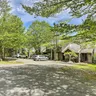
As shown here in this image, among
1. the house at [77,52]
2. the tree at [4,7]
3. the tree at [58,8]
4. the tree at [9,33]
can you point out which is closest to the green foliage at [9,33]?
the tree at [9,33]

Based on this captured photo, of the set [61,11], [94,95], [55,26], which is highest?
[61,11]

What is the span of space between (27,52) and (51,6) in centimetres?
5358

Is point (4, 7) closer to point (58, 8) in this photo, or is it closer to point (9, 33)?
point (9, 33)

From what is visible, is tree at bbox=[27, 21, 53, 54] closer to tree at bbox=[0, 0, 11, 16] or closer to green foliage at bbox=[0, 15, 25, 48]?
tree at bbox=[0, 0, 11, 16]

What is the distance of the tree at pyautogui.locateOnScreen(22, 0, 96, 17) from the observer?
9125 mm

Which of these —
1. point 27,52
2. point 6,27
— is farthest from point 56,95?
point 27,52

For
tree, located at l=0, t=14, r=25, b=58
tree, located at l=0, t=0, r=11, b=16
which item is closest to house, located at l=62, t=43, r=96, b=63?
tree, located at l=0, t=14, r=25, b=58

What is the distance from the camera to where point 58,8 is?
971 cm

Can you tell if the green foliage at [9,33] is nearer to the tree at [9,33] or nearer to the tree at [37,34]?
the tree at [9,33]

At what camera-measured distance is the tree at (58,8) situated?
9.12m

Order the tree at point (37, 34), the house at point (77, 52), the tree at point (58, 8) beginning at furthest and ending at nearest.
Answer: the tree at point (37, 34) < the house at point (77, 52) < the tree at point (58, 8)

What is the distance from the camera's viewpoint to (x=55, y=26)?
1026 centimetres

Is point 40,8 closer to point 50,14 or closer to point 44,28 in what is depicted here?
point 50,14

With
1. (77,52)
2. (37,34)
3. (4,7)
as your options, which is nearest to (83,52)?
(77,52)
